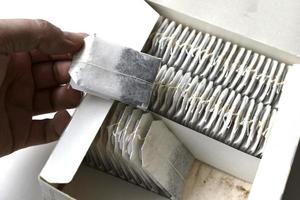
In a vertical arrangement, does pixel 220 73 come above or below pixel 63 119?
above

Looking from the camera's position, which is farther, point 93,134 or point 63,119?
point 63,119

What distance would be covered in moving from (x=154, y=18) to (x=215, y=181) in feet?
0.85

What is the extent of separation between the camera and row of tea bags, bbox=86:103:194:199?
0.54m

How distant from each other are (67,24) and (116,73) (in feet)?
0.60

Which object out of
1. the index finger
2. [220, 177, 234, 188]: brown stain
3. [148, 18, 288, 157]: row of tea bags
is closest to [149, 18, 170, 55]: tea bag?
[148, 18, 288, 157]: row of tea bags

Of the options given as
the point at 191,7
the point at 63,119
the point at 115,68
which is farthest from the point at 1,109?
the point at 191,7

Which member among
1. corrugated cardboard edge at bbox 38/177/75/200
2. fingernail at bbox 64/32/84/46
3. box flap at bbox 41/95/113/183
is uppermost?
fingernail at bbox 64/32/84/46

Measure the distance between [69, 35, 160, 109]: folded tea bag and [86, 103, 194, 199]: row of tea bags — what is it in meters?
0.03

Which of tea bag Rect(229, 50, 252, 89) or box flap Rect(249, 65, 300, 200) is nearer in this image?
box flap Rect(249, 65, 300, 200)

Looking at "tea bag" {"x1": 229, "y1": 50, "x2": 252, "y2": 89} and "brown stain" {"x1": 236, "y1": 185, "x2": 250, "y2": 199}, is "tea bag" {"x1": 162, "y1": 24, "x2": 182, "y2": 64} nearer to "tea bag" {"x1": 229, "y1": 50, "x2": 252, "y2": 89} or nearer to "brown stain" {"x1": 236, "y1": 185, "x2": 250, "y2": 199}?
"tea bag" {"x1": 229, "y1": 50, "x2": 252, "y2": 89}

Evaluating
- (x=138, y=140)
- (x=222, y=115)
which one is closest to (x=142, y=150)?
(x=138, y=140)

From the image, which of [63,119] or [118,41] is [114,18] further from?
[63,119]

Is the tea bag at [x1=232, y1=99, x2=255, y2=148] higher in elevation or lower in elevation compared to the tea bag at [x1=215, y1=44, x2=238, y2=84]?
lower

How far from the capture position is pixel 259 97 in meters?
0.57
